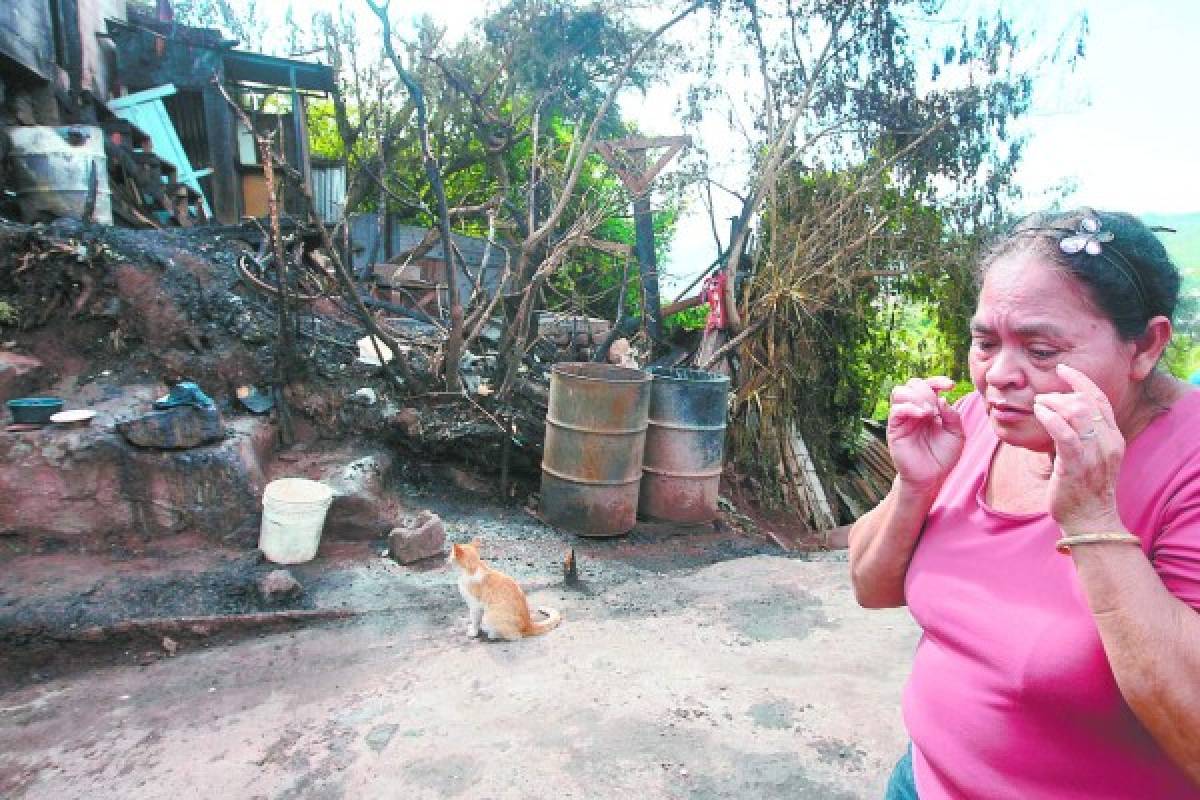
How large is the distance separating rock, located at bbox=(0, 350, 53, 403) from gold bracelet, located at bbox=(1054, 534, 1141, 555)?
20.4ft

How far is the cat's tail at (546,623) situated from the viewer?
3915 mm

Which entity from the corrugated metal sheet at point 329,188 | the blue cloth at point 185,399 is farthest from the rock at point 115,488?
the corrugated metal sheet at point 329,188

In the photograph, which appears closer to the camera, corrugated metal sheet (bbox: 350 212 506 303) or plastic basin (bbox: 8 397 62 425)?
plastic basin (bbox: 8 397 62 425)

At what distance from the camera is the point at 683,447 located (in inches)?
250

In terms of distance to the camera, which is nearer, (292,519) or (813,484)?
(292,519)

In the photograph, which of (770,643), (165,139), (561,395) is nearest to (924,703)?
(770,643)

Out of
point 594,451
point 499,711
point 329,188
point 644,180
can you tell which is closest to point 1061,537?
point 499,711

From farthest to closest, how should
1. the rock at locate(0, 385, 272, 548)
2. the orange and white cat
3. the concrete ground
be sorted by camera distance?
the rock at locate(0, 385, 272, 548) → the orange and white cat → the concrete ground

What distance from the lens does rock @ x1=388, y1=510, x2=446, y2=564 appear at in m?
5.05

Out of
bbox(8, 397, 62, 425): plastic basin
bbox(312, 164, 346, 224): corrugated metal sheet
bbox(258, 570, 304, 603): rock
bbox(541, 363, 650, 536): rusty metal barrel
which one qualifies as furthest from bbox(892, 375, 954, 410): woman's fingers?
bbox(312, 164, 346, 224): corrugated metal sheet

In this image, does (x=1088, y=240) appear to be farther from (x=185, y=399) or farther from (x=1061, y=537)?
(x=185, y=399)

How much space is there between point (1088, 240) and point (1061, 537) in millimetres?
442

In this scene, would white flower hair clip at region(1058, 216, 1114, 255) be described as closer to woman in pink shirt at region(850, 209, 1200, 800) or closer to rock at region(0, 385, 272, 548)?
woman in pink shirt at region(850, 209, 1200, 800)

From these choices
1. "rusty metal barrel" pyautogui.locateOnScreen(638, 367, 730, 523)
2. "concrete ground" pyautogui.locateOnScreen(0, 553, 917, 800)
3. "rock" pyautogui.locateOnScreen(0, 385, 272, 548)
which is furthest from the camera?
"rusty metal barrel" pyautogui.locateOnScreen(638, 367, 730, 523)
